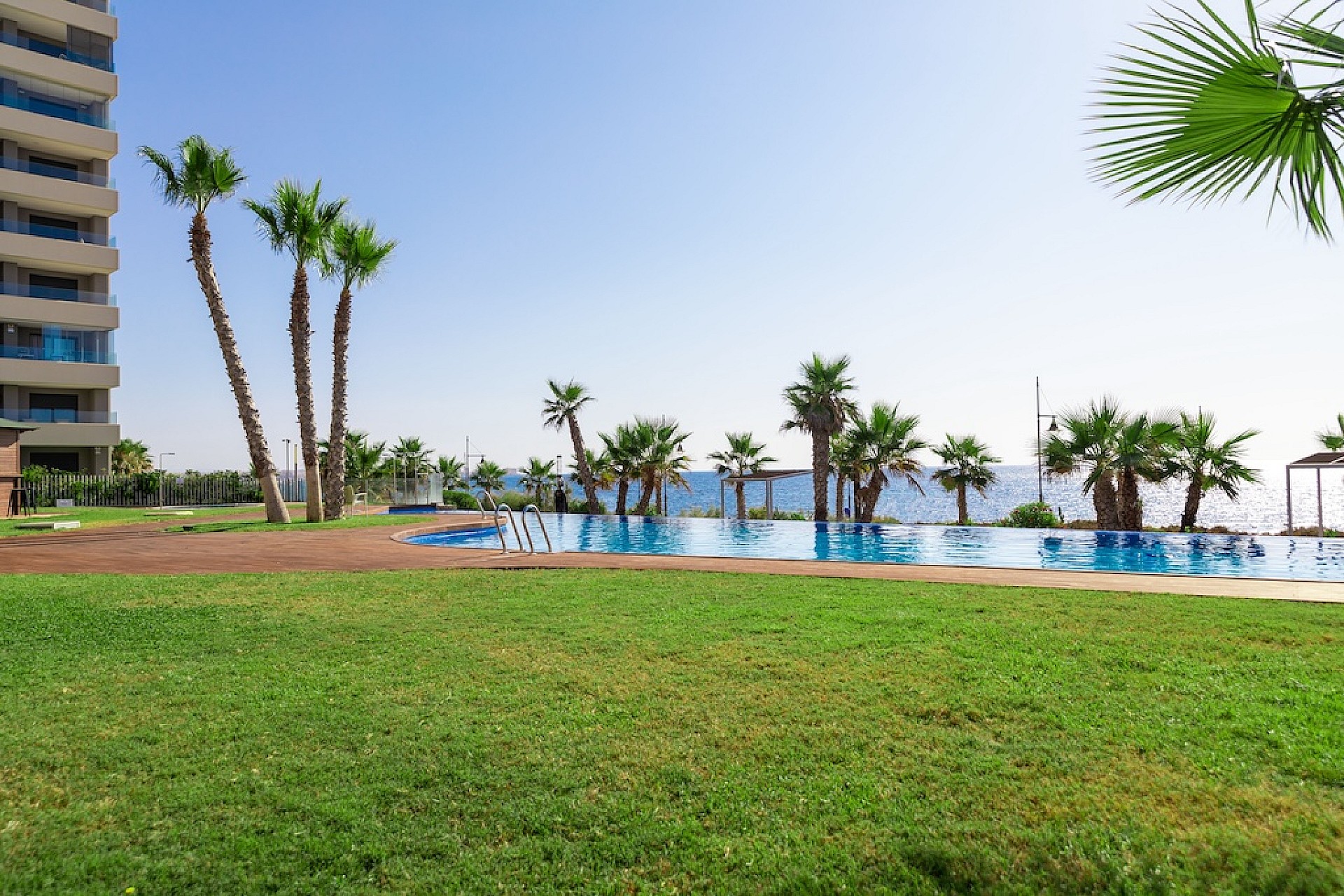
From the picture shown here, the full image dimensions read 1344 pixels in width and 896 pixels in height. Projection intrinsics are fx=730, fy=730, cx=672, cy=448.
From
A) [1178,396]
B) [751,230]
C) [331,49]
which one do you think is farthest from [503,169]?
[1178,396]

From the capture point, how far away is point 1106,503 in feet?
60.8

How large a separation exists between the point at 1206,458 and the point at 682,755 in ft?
60.9

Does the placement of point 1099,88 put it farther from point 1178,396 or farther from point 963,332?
point 963,332

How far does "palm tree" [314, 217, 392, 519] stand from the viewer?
20094 millimetres

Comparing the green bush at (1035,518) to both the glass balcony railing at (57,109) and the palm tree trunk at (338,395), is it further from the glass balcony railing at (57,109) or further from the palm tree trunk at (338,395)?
the glass balcony railing at (57,109)

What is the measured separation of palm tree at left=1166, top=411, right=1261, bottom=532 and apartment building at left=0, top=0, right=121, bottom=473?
41.4 metres

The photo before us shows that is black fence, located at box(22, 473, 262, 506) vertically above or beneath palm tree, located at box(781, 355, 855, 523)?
beneath

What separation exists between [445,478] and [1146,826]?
2899cm

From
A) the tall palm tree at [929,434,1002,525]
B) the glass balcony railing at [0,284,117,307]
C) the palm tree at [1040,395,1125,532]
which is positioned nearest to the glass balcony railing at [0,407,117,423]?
the glass balcony railing at [0,284,117,307]

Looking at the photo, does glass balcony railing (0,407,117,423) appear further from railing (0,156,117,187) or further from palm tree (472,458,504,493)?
palm tree (472,458,504,493)

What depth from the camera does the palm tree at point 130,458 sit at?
1411 inches

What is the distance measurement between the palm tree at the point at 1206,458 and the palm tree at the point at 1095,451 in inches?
51.2

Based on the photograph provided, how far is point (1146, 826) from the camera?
9.54 feet

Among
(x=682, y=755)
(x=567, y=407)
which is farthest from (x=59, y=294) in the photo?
(x=682, y=755)
